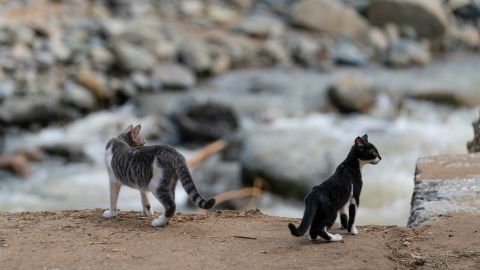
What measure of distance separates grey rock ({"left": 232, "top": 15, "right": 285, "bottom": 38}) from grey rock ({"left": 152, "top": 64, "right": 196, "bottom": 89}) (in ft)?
11.6

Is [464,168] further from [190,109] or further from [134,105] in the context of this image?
[134,105]

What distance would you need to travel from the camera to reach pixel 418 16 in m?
23.9

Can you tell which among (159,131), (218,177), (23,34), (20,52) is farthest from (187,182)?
(23,34)

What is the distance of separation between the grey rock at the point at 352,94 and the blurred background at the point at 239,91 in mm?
34

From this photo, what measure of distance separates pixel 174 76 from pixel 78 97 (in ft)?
9.36

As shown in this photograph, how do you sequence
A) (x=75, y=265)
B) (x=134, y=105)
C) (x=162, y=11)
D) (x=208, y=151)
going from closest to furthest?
(x=75, y=265) < (x=208, y=151) < (x=134, y=105) < (x=162, y=11)

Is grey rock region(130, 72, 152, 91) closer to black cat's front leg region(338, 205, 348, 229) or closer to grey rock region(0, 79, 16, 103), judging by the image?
grey rock region(0, 79, 16, 103)

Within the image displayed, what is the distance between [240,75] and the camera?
20.6 m

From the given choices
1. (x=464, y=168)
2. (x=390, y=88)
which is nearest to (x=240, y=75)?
(x=390, y=88)

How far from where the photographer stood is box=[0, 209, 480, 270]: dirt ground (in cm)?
489

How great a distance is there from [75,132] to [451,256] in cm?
1267

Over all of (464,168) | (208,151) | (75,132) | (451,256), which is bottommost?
(451,256)

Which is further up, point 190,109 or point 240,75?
point 240,75

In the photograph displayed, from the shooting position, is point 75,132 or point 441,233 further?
point 75,132
